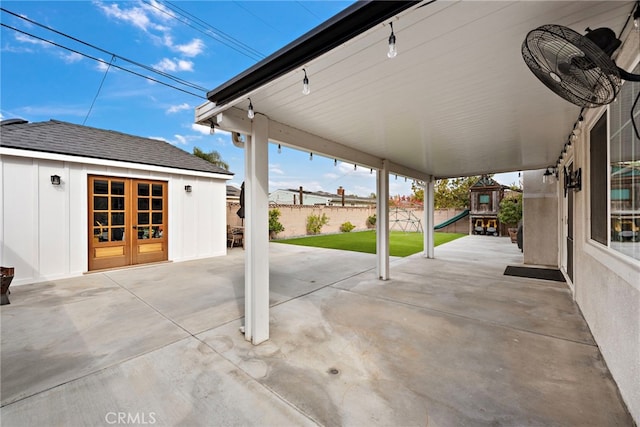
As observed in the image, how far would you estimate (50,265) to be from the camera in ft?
17.7

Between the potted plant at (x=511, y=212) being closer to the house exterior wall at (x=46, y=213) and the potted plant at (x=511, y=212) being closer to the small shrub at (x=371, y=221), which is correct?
the small shrub at (x=371, y=221)

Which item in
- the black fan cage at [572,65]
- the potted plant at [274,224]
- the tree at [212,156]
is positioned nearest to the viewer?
the black fan cage at [572,65]

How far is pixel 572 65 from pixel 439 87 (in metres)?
1.06

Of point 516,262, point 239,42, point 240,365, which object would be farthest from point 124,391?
point 239,42

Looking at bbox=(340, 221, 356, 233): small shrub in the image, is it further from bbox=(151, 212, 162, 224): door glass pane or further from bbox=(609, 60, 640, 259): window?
bbox=(609, 60, 640, 259): window

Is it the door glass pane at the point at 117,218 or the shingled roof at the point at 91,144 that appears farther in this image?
the door glass pane at the point at 117,218

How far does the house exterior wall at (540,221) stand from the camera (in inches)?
255

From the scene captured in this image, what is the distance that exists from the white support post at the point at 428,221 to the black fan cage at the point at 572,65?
6.87 metres

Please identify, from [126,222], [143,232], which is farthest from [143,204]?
[143,232]

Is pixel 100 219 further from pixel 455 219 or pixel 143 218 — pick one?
pixel 455 219

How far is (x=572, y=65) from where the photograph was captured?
1361 millimetres

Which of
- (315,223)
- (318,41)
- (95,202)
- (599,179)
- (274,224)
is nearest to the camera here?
(318,41)

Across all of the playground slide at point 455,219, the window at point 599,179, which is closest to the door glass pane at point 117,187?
the window at point 599,179

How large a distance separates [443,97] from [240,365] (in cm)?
318
